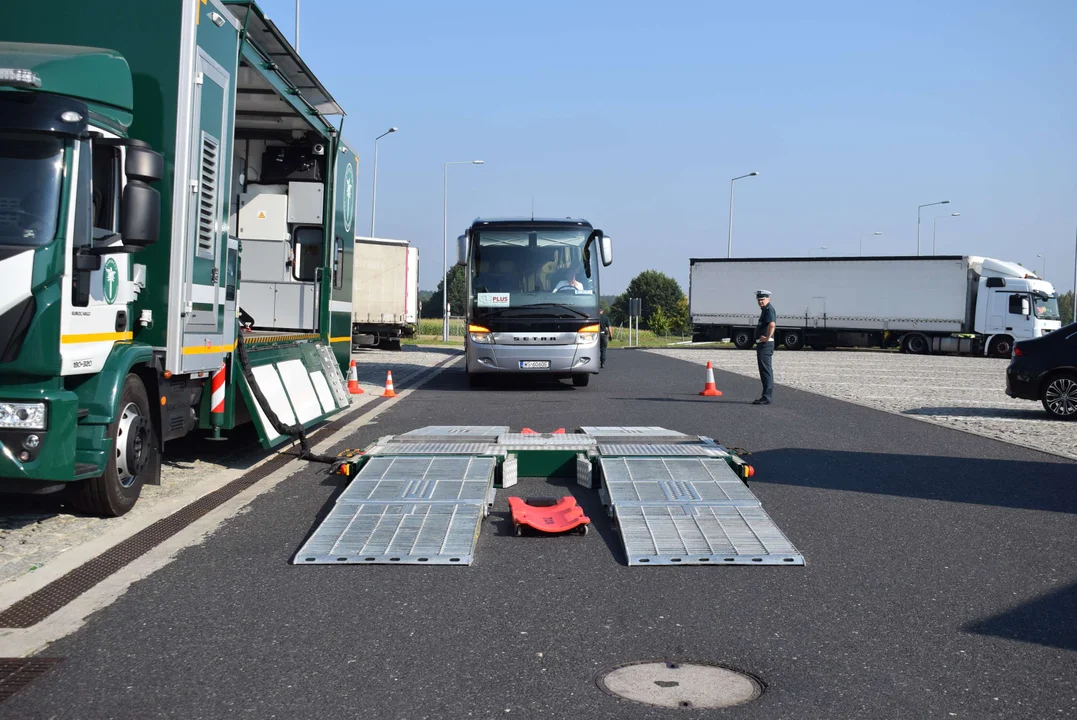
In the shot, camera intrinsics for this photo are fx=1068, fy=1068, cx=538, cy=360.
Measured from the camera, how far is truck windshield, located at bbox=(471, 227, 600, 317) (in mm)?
19750

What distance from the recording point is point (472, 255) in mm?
20391

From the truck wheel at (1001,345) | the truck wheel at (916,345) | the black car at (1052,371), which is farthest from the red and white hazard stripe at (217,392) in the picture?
the truck wheel at (916,345)

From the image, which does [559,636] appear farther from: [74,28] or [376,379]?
[376,379]

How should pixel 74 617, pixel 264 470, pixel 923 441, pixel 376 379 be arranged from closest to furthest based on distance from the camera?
pixel 74 617 < pixel 264 470 < pixel 923 441 < pixel 376 379

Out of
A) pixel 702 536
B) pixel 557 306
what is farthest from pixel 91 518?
pixel 557 306

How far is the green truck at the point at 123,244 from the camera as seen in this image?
621cm

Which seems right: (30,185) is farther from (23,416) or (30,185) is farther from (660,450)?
(660,450)

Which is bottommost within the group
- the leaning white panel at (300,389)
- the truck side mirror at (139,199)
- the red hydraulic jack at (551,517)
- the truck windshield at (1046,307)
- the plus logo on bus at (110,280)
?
the red hydraulic jack at (551,517)

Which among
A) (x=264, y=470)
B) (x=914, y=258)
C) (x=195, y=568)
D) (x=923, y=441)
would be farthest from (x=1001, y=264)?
(x=195, y=568)

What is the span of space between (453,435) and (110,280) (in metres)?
3.90

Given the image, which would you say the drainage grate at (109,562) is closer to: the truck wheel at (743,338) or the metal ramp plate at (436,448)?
the metal ramp plate at (436,448)

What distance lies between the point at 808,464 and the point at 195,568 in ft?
20.6

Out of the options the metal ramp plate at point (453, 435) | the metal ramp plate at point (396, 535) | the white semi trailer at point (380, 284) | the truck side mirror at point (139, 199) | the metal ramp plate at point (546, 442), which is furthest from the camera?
the white semi trailer at point (380, 284)

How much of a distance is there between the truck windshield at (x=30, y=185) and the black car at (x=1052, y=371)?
47.8 feet
